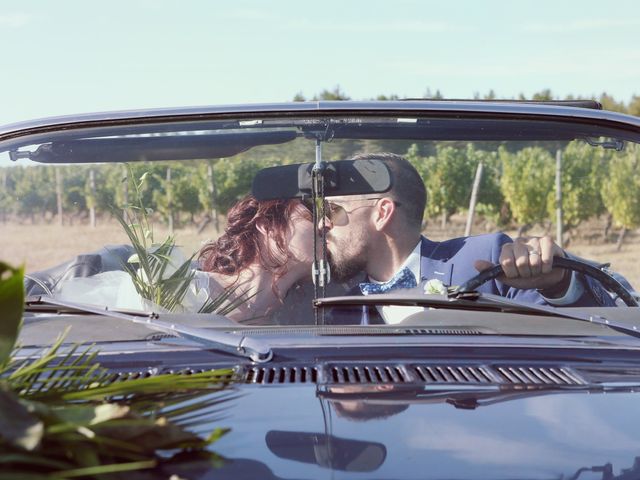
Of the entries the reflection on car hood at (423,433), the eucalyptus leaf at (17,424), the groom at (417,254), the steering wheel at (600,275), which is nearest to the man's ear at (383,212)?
the groom at (417,254)

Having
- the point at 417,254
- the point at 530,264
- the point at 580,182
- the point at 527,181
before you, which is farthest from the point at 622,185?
the point at 417,254

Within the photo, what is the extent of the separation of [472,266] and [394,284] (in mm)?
224

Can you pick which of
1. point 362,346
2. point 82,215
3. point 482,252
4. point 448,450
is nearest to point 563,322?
point 482,252

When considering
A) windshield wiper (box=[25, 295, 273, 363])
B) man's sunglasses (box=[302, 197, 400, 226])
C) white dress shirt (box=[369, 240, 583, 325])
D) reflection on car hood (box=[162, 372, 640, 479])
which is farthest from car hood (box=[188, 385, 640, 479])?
man's sunglasses (box=[302, 197, 400, 226])

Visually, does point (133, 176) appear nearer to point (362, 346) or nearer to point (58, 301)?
point (58, 301)

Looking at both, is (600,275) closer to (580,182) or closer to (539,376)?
(580,182)

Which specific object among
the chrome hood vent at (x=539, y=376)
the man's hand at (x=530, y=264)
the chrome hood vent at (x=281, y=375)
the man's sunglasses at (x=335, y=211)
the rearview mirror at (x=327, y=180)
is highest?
the rearview mirror at (x=327, y=180)

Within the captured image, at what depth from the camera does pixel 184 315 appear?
8.63 ft

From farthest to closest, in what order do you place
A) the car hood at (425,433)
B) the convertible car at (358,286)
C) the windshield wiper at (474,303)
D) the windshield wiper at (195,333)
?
the windshield wiper at (474,303), the windshield wiper at (195,333), the convertible car at (358,286), the car hood at (425,433)

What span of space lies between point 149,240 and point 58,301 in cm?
40

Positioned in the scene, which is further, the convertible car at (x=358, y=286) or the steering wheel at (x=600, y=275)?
the steering wheel at (x=600, y=275)

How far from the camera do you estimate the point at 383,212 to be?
2.86 m

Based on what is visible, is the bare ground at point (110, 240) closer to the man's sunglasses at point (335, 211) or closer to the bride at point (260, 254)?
the bride at point (260, 254)

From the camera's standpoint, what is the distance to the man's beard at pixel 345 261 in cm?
271
